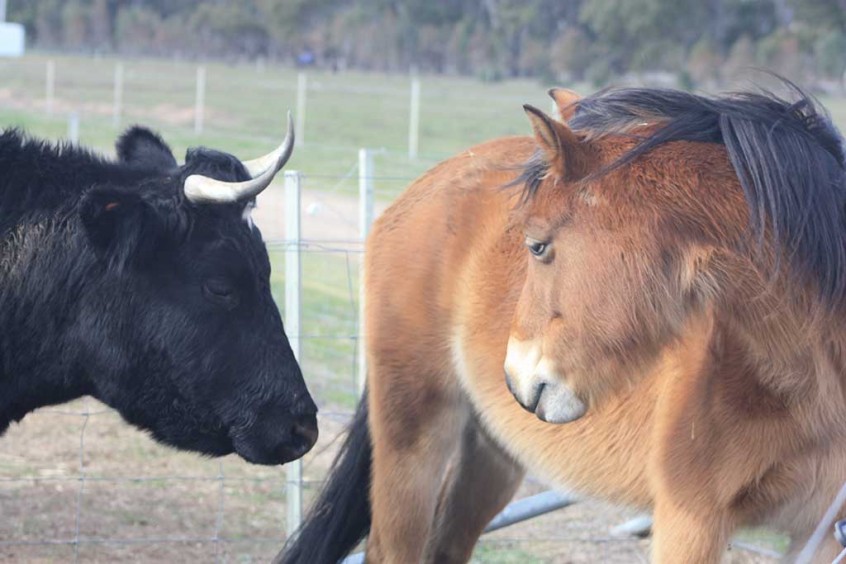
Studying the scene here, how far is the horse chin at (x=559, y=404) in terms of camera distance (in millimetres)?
3295

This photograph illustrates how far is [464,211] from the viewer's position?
4480 millimetres

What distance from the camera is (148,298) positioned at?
3.79 meters

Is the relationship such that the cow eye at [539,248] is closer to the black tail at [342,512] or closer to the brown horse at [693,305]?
the brown horse at [693,305]

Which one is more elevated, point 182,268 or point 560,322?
point 560,322

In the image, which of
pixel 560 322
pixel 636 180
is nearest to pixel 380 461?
pixel 560 322

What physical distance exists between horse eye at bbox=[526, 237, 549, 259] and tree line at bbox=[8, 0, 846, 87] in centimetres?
3879

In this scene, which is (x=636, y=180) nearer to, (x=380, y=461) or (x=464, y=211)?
(x=464, y=211)

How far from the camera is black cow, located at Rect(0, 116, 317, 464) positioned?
12.3 feet

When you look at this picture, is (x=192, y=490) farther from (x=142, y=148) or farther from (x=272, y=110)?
(x=272, y=110)

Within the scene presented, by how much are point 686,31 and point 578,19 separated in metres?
7.81

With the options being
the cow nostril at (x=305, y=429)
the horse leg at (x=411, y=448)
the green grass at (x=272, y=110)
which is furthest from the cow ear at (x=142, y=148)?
the green grass at (x=272, y=110)

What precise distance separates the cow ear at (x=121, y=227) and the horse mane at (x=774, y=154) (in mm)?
1256

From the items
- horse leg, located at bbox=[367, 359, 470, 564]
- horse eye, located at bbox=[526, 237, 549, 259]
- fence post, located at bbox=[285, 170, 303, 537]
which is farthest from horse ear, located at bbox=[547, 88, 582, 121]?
fence post, located at bbox=[285, 170, 303, 537]

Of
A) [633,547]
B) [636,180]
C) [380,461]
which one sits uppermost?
[636,180]
